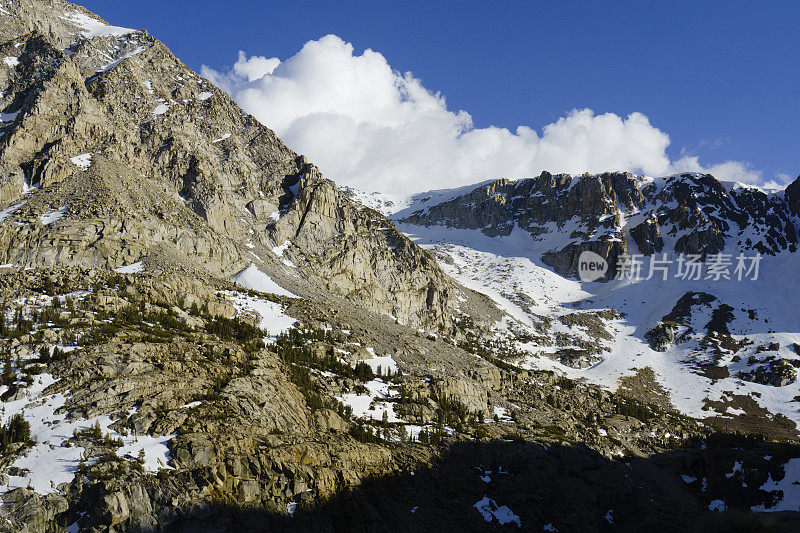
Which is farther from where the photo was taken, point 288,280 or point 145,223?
point 288,280

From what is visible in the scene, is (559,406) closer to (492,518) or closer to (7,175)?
(492,518)

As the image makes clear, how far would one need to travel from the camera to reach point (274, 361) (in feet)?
155

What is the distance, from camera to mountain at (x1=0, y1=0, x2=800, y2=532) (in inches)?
1088

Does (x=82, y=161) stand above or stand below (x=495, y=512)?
above

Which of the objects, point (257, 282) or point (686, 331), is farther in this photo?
point (686, 331)

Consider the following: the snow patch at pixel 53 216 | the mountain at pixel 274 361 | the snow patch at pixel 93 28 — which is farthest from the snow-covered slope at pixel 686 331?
the snow patch at pixel 93 28

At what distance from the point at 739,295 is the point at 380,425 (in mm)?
170516

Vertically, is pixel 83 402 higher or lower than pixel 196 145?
lower

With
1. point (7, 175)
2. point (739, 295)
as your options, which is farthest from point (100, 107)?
point (739, 295)

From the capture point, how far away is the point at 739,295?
16400cm

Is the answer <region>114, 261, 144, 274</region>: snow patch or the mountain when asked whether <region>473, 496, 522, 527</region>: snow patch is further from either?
<region>114, 261, 144, 274</region>: snow patch

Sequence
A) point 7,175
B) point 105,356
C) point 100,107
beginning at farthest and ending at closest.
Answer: point 100,107, point 7,175, point 105,356

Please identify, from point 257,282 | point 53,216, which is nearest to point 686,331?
point 257,282

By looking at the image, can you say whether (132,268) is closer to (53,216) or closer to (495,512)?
(53,216)
